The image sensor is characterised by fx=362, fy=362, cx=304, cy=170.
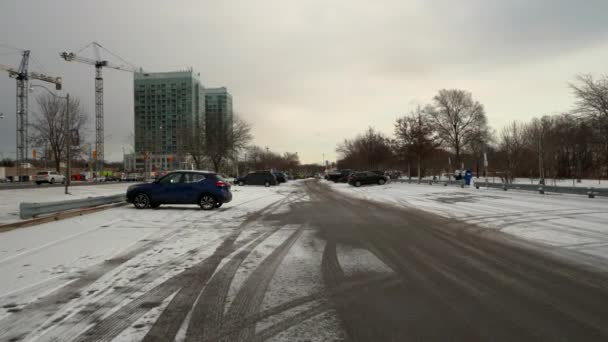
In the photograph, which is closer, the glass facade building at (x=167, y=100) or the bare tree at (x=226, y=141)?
the bare tree at (x=226, y=141)

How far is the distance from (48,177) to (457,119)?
188 feet

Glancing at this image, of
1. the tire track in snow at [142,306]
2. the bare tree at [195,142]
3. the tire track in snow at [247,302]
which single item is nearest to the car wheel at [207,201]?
the tire track in snow at [142,306]

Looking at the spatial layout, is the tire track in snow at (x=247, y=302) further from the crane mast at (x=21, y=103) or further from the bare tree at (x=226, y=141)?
the crane mast at (x=21, y=103)

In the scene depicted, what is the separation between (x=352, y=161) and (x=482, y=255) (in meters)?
75.9

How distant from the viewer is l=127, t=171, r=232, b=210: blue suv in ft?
48.8

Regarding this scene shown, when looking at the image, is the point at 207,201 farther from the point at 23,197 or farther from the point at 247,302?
the point at 23,197

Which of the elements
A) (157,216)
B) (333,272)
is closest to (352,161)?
(157,216)

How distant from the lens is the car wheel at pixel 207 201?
48.9 feet

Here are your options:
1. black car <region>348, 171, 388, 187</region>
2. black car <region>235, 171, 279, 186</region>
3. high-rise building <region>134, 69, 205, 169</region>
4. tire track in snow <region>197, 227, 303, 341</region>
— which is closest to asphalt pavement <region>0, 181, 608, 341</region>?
tire track in snow <region>197, 227, 303, 341</region>

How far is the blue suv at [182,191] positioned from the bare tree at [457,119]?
4566 cm

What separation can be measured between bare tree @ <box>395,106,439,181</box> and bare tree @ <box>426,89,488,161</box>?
3.81 meters

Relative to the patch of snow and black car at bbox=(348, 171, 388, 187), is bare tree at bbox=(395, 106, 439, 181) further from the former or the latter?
the patch of snow

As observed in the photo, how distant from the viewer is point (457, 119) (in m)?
54.5

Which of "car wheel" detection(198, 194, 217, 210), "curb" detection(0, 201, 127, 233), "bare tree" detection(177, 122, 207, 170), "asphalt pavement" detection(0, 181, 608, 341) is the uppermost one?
"bare tree" detection(177, 122, 207, 170)
